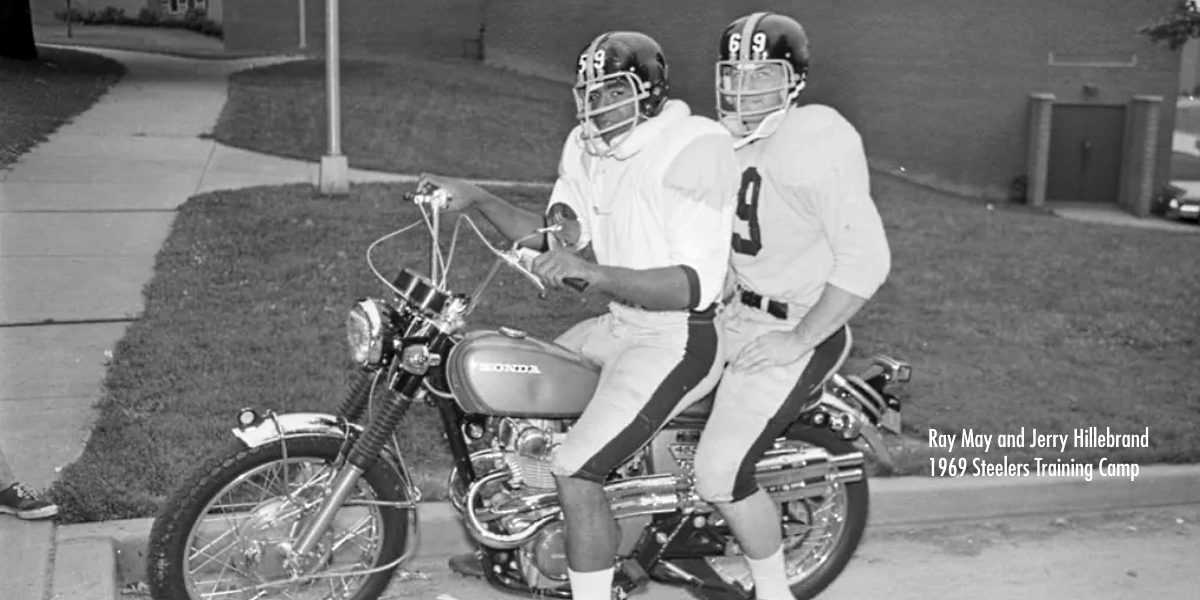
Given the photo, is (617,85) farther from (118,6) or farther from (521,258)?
(118,6)

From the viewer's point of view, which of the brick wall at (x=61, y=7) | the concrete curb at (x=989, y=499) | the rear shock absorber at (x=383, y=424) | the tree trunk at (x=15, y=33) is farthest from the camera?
the brick wall at (x=61, y=7)

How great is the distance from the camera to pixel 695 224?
4211 mm

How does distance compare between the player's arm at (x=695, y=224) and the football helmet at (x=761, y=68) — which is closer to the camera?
the player's arm at (x=695, y=224)

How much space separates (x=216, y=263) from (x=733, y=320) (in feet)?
17.0

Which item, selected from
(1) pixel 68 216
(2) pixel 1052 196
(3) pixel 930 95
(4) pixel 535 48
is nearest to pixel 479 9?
(4) pixel 535 48

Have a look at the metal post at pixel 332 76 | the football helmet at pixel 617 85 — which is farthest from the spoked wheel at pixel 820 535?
the metal post at pixel 332 76

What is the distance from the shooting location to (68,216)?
10766 millimetres

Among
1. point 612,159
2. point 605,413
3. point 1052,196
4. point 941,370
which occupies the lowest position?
point 1052,196

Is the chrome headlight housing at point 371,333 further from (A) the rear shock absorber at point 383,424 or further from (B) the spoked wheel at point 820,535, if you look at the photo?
(B) the spoked wheel at point 820,535

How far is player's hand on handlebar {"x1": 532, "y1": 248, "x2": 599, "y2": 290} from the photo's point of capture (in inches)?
152

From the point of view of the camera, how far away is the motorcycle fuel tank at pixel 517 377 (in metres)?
4.34

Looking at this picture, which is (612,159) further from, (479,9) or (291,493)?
(479,9)

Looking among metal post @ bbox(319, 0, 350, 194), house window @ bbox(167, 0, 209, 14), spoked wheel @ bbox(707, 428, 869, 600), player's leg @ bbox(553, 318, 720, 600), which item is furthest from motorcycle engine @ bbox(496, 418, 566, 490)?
house window @ bbox(167, 0, 209, 14)

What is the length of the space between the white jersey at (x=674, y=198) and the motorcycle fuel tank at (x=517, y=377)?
0.36 metres
